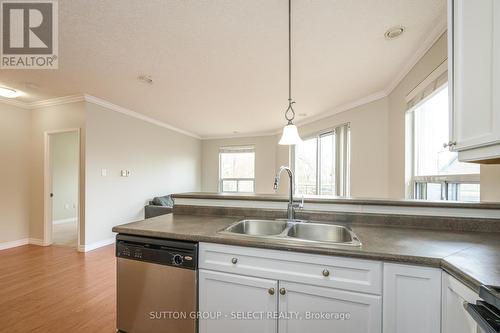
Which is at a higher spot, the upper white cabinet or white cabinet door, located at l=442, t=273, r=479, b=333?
the upper white cabinet

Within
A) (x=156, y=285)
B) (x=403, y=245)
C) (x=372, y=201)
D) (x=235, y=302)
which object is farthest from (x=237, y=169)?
(x=403, y=245)

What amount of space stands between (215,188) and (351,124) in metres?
4.55

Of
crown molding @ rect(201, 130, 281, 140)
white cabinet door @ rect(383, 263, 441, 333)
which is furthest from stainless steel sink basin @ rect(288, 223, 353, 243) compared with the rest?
crown molding @ rect(201, 130, 281, 140)

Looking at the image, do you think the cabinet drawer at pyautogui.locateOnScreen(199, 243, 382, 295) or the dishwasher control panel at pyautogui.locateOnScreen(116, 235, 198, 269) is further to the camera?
the dishwasher control panel at pyautogui.locateOnScreen(116, 235, 198, 269)

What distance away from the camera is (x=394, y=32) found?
187cm

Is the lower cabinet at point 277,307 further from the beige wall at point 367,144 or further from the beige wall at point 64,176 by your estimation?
the beige wall at point 64,176

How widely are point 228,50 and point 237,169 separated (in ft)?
15.8

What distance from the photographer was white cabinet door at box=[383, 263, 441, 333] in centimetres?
97

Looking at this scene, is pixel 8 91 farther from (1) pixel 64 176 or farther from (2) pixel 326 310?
(2) pixel 326 310

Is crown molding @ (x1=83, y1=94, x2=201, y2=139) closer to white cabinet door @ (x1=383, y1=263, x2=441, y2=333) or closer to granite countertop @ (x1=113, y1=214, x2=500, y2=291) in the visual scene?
granite countertop @ (x1=113, y1=214, x2=500, y2=291)

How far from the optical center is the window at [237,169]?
668cm

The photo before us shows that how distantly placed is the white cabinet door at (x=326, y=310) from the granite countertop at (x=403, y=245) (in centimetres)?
21

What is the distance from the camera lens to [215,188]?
22.7 feet

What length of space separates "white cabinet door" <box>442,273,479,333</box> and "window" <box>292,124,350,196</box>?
2.99 metres
